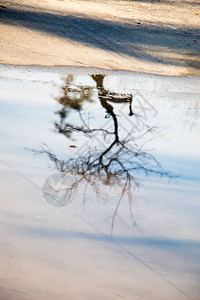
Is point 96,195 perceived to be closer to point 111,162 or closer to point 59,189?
point 59,189

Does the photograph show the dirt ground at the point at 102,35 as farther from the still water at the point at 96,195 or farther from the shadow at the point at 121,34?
the still water at the point at 96,195

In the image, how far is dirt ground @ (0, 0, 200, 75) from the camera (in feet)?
23.5

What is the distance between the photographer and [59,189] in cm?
310

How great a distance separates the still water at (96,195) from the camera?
2.27 metres

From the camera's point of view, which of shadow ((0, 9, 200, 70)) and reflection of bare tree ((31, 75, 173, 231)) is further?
shadow ((0, 9, 200, 70))

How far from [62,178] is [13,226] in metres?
0.77

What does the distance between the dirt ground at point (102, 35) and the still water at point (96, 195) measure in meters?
1.72

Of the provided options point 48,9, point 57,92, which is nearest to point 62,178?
point 57,92

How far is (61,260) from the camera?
7.73 feet

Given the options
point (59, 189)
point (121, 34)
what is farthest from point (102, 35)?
point (59, 189)

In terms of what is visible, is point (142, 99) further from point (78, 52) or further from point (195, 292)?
point (195, 292)

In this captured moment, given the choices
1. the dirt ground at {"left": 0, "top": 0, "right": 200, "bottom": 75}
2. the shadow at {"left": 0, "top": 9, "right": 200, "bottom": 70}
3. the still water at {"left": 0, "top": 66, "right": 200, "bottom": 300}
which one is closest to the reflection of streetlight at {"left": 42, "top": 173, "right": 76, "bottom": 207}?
the still water at {"left": 0, "top": 66, "right": 200, "bottom": 300}

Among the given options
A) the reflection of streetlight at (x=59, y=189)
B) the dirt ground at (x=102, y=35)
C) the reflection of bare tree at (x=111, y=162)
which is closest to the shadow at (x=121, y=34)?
the dirt ground at (x=102, y=35)

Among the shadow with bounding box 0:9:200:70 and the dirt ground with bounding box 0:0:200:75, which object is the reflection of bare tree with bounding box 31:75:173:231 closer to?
the dirt ground with bounding box 0:0:200:75
